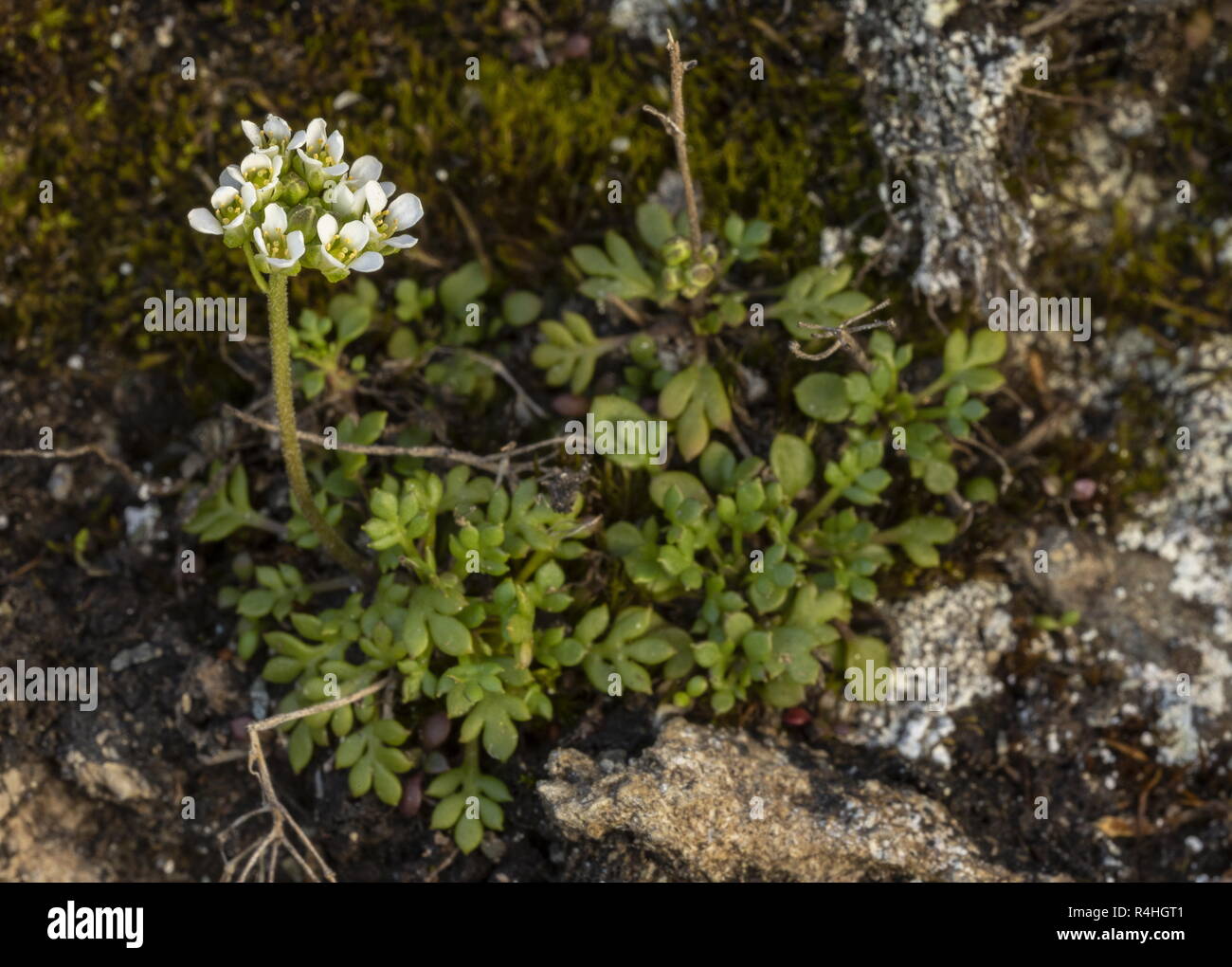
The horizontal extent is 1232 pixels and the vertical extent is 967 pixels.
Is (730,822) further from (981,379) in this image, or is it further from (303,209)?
(303,209)

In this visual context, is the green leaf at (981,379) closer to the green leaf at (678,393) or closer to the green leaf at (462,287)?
the green leaf at (678,393)

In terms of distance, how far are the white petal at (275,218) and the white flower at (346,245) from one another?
0.30 ft

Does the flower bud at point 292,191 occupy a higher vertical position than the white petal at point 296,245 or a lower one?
higher

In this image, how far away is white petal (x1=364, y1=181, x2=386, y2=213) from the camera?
3260 millimetres

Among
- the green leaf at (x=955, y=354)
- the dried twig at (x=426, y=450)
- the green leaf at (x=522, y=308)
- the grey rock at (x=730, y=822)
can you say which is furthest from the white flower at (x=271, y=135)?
the green leaf at (x=955, y=354)

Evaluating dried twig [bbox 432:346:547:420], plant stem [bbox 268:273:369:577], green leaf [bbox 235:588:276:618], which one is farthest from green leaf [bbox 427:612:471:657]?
dried twig [bbox 432:346:547:420]

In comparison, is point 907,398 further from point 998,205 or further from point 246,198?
point 246,198

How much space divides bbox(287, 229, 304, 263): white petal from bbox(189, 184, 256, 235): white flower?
16cm

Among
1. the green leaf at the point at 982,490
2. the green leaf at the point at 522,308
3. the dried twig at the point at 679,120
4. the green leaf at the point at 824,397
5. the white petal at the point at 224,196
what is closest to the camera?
the white petal at the point at 224,196

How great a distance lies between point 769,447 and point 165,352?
2.48 meters

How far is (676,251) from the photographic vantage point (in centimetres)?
410

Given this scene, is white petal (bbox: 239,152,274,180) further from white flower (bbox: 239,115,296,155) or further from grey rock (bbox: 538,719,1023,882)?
grey rock (bbox: 538,719,1023,882)

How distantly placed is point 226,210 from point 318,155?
1.00 ft

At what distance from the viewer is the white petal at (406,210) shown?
3402mm
